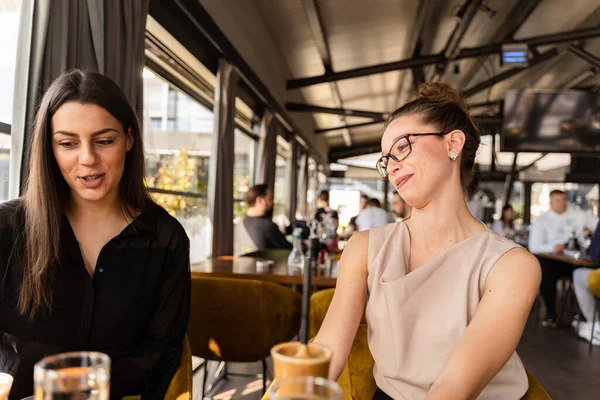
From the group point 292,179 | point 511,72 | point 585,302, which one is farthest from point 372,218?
point 585,302

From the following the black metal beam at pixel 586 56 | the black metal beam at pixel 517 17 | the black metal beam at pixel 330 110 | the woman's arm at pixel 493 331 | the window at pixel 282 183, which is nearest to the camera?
the woman's arm at pixel 493 331

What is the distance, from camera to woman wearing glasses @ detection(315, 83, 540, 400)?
1.25 metres

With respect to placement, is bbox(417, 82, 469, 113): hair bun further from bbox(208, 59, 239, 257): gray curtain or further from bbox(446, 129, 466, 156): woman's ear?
bbox(208, 59, 239, 257): gray curtain

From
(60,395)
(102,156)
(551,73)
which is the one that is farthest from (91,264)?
(551,73)

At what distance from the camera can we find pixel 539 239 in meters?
6.53

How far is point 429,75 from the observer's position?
10.4 metres

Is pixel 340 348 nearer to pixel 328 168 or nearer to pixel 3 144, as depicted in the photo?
pixel 3 144

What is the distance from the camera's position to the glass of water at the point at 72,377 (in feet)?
1.92

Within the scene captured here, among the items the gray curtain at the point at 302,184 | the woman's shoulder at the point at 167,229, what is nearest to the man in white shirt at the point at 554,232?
the woman's shoulder at the point at 167,229

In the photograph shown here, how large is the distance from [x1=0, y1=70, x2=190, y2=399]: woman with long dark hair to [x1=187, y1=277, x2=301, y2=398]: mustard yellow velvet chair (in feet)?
3.10

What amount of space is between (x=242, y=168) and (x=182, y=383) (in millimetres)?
6115

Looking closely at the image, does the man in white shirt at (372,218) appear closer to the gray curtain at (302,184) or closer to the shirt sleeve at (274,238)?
the gray curtain at (302,184)

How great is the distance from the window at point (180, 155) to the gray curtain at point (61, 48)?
105 centimetres

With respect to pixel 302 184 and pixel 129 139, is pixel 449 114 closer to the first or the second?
pixel 129 139
